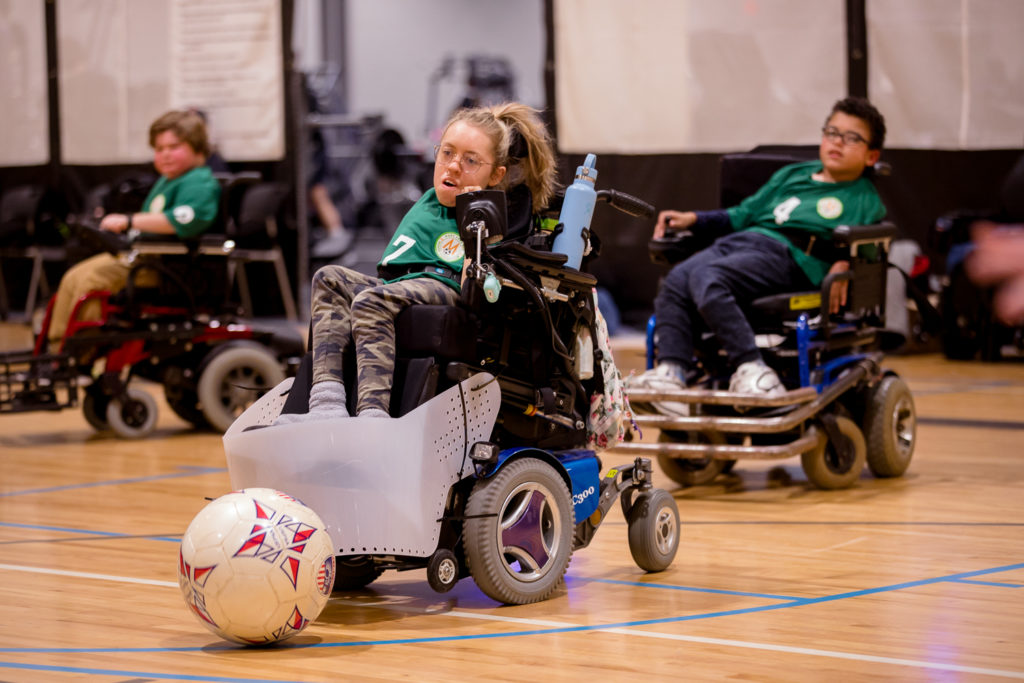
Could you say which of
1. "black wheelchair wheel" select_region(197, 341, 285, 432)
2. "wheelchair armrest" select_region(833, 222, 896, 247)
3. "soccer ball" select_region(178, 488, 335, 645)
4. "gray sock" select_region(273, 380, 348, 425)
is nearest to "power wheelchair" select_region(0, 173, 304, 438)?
"black wheelchair wheel" select_region(197, 341, 285, 432)

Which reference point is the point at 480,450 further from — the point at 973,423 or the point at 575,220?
the point at 973,423

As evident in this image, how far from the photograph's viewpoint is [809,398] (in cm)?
472

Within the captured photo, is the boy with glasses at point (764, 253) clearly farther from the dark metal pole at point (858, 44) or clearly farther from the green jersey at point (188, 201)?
the dark metal pole at point (858, 44)

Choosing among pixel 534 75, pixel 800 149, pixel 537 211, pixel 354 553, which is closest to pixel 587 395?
pixel 537 211

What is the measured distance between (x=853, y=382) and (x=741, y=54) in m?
4.16

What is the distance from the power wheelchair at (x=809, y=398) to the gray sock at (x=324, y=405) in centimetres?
159

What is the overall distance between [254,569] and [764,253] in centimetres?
269

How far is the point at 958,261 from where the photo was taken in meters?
8.23

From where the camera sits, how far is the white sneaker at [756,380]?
4.72m

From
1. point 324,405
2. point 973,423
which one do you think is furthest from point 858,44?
point 324,405

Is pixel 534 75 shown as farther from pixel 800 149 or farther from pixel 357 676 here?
pixel 357 676

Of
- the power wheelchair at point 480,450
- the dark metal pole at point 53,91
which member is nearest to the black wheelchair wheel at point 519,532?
the power wheelchair at point 480,450

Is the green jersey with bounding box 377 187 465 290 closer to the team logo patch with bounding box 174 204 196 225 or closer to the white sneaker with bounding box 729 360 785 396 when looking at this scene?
the white sneaker with bounding box 729 360 785 396

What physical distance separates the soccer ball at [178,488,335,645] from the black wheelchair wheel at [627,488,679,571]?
93 centimetres
